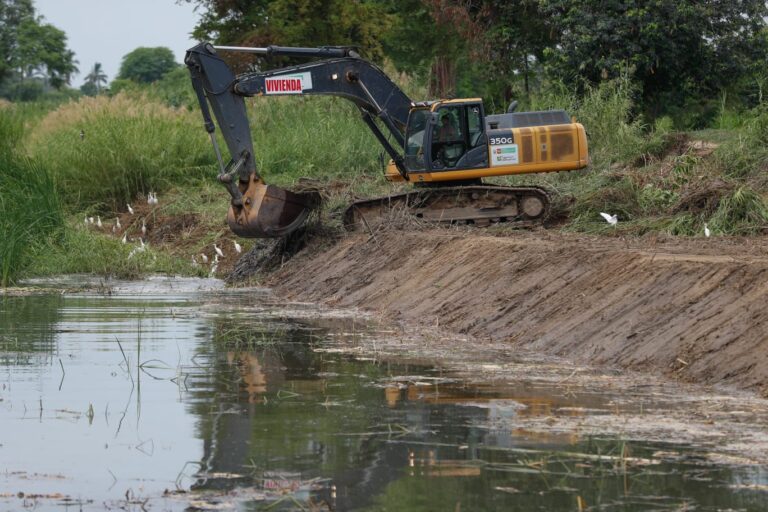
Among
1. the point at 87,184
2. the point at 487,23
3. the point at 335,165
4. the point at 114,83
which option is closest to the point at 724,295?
the point at 335,165

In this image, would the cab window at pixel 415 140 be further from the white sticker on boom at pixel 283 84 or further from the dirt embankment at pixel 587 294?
the white sticker on boom at pixel 283 84

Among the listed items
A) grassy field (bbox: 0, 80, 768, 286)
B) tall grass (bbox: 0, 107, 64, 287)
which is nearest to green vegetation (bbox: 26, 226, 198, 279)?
grassy field (bbox: 0, 80, 768, 286)

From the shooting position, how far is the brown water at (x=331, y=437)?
6852mm

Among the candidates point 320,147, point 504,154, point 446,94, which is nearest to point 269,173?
point 320,147

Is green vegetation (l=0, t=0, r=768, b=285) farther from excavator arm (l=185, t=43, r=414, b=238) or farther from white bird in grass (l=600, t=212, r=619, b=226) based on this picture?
excavator arm (l=185, t=43, r=414, b=238)

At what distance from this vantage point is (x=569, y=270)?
48.8ft

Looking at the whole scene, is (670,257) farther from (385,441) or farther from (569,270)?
(385,441)

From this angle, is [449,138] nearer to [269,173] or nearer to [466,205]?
[466,205]

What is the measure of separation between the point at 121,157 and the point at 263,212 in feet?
40.9

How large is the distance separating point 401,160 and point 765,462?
16098mm

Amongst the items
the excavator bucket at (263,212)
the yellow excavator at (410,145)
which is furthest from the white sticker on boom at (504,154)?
the excavator bucket at (263,212)

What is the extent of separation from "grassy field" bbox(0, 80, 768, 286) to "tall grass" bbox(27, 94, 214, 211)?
0.12 ft

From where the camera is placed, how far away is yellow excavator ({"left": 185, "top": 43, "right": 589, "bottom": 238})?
21125 mm

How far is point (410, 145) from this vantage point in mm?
22781
